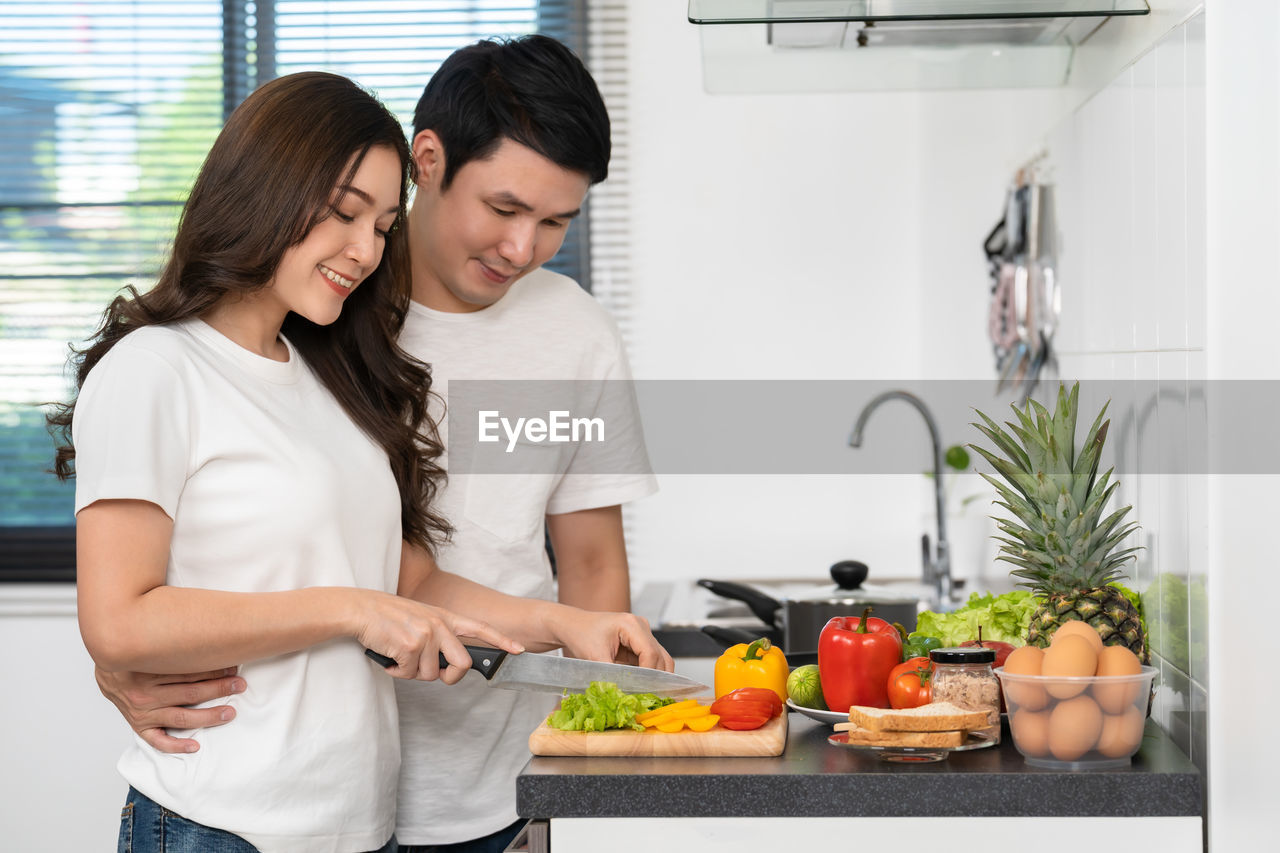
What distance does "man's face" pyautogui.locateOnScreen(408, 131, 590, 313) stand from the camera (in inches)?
58.7

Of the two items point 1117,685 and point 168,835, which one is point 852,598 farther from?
point 168,835

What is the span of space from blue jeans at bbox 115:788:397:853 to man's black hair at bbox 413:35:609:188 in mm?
811

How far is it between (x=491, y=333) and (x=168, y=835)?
76cm

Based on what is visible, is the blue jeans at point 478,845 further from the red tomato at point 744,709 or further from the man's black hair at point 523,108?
the man's black hair at point 523,108

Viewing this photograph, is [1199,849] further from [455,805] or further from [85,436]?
[85,436]

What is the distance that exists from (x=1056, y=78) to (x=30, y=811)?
2.95m

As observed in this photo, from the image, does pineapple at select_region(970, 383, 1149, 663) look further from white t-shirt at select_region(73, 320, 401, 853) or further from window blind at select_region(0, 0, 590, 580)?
window blind at select_region(0, 0, 590, 580)

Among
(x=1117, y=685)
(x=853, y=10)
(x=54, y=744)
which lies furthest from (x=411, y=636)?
(x=54, y=744)

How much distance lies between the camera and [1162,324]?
4.47ft

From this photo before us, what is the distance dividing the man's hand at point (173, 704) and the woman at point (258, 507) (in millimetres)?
15

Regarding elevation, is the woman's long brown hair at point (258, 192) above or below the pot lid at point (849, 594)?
above

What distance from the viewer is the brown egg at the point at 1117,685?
1.10 metres

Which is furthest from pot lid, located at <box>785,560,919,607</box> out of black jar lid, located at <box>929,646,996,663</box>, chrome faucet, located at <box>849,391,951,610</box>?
black jar lid, located at <box>929,646,996,663</box>

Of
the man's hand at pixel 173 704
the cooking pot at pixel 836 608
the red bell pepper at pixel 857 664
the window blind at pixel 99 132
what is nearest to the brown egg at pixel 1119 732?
the red bell pepper at pixel 857 664
